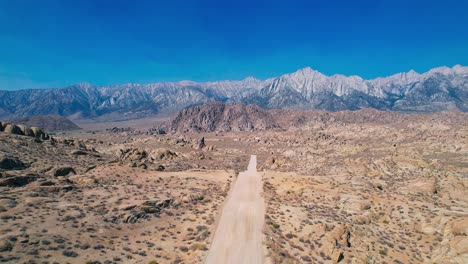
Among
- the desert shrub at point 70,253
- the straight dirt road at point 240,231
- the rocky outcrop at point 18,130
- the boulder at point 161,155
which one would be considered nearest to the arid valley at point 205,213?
the desert shrub at point 70,253

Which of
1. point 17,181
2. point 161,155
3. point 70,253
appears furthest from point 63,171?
point 161,155

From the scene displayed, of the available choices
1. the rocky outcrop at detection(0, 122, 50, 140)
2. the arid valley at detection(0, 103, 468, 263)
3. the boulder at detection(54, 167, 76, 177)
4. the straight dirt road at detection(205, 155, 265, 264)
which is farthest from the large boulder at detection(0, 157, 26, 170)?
the straight dirt road at detection(205, 155, 265, 264)

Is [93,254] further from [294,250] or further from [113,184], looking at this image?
[113,184]

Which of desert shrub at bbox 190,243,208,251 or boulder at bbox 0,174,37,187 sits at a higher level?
boulder at bbox 0,174,37,187

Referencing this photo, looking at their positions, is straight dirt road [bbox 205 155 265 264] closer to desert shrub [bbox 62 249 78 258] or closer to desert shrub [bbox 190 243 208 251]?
desert shrub [bbox 190 243 208 251]

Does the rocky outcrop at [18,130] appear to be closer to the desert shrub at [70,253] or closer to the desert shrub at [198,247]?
the desert shrub at [70,253]
